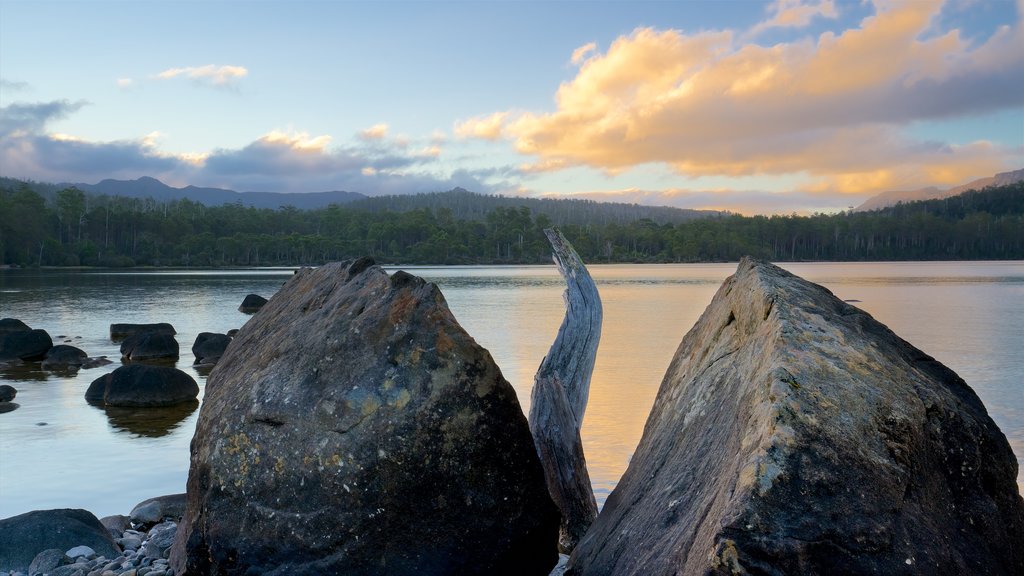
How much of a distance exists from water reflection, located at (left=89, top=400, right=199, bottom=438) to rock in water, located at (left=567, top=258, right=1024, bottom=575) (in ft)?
35.5

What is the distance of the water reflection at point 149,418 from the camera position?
13461 millimetres

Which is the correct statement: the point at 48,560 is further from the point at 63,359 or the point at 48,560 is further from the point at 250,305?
the point at 250,305

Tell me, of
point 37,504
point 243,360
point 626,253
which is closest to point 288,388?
point 243,360

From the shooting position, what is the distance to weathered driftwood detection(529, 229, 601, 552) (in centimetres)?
709

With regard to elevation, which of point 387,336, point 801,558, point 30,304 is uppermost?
point 387,336

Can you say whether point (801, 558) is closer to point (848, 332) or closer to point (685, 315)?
point (848, 332)

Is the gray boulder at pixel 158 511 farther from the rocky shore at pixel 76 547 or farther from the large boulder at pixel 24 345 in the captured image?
the large boulder at pixel 24 345

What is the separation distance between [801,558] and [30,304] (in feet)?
172

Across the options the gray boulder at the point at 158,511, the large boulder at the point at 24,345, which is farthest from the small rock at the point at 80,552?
the large boulder at the point at 24,345

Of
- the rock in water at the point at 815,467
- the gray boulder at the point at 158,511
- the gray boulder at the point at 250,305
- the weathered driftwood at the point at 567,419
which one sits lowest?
the gray boulder at the point at 250,305

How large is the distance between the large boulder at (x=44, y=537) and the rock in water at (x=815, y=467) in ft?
14.6

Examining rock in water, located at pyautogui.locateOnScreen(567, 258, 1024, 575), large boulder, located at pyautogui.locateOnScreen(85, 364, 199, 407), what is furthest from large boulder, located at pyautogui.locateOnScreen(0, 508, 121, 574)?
large boulder, located at pyautogui.locateOnScreen(85, 364, 199, 407)

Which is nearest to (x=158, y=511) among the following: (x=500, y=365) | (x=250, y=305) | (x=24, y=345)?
(x=500, y=365)

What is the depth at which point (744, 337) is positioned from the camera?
4.41m
